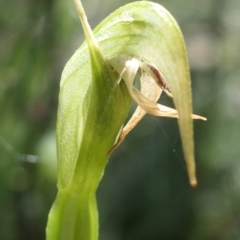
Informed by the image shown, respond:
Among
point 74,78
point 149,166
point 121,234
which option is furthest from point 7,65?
point 74,78

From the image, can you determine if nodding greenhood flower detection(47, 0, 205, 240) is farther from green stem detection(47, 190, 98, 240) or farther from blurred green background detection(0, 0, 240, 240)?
blurred green background detection(0, 0, 240, 240)

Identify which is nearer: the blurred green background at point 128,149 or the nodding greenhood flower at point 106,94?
the nodding greenhood flower at point 106,94

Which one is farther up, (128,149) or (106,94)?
(106,94)

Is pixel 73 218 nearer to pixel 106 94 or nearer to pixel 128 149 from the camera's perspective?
pixel 106 94

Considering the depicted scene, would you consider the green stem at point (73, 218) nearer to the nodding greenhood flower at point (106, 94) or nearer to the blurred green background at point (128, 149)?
the nodding greenhood flower at point (106, 94)

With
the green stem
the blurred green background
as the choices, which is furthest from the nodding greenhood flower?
the blurred green background

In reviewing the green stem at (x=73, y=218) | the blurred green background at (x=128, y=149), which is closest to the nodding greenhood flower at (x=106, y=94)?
the green stem at (x=73, y=218)

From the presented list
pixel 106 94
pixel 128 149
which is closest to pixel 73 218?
pixel 106 94
